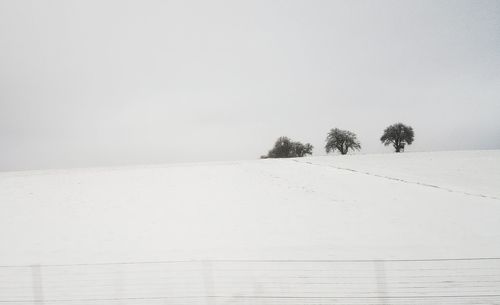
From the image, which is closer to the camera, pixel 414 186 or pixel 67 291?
pixel 67 291

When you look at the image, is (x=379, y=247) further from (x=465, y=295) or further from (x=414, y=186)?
(x=414, y=186)

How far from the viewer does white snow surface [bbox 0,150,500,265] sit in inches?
447

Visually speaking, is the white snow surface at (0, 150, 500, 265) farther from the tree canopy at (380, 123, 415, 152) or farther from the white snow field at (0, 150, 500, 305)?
the tree canopy at (380, 123, 415, 152)

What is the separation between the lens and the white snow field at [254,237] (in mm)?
6895

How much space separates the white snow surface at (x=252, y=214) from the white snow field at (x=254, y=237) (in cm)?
8

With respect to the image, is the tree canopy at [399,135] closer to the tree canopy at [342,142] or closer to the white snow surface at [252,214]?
the tree canopy at [342,142]

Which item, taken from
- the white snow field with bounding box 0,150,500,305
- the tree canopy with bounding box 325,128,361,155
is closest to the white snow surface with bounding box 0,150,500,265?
the white snow field with bounding box 0,150,500,305

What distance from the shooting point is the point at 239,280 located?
8.01 m

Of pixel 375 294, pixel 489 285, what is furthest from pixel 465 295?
pixel 375 294

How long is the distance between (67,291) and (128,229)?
7.33 metres

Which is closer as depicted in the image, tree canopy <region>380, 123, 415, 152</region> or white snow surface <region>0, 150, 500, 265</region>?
white snow surface <region>0, 150, 500, 265</region>

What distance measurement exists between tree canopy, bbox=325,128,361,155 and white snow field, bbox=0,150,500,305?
137 feet

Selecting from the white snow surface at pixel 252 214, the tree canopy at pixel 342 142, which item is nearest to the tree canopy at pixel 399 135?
the tree canopy at pixel 342 142

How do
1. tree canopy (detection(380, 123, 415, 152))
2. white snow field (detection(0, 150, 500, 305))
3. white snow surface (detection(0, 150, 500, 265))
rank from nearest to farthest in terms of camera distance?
white snow field (detection(0, 150, 500, 305)), white snow surface (detection(0, 150, 500, 265)), tree canopy (detection(380, 123, 415, 152))
